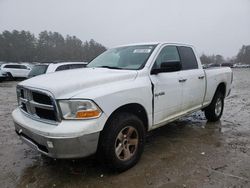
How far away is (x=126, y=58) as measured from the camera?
3.97 meters

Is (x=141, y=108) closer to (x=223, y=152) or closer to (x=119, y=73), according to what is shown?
(x=119, y=73)

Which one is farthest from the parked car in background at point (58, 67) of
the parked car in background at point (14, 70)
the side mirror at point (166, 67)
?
the parked car in background at point (14, 70)

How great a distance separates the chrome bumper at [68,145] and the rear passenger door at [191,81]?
218 centimetres

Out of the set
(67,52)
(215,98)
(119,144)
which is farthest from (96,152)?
(67,52)

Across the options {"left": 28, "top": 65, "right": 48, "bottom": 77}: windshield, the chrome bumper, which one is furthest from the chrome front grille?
{"left": 28, "top": 65, "right": 48, "bottom": 77}: windshield

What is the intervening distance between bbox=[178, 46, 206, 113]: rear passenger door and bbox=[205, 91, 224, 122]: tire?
82cm

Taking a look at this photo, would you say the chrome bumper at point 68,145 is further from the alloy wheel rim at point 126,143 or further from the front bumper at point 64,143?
the alloy wheel rim at point 126,143

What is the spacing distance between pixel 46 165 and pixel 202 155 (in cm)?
251

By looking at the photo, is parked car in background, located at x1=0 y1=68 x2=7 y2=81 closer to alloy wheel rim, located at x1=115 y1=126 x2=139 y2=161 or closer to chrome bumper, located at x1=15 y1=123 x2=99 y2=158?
chrome bumper, located at x1=15 y1=123 x2=99 y2=158

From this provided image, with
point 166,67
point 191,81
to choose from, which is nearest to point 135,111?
point 166,67

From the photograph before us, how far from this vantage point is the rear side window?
14.5 feet

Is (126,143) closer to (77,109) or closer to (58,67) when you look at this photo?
(77,109)

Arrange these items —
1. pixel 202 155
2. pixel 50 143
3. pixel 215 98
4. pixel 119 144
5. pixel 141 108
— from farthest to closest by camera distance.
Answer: pixel 215 98 < pixel 202 155 < pixel 141 108 < pixel 119 144 < pixel 50 143

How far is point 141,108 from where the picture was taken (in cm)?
325
